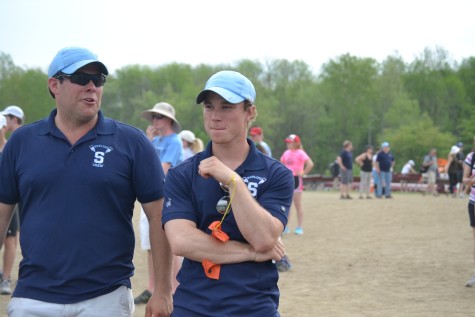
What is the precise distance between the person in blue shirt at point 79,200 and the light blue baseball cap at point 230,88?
658mm

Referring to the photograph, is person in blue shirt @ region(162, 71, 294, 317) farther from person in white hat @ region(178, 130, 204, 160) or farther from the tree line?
the tree line

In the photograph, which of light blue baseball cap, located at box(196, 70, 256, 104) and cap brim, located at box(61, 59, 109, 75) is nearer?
light blue baseball cap, located at box(196, 70, 256, 104)

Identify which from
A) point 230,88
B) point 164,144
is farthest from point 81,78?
point 164,144

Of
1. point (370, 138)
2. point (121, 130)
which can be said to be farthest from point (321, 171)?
point (121, 130)

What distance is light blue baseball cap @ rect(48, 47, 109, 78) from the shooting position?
3977 millimetres

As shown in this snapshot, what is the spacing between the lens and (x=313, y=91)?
88125 mm

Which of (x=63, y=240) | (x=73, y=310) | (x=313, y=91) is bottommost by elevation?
(x=73, y=310)

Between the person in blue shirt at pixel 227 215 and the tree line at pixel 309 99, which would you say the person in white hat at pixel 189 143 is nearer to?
the person in blue shirt at pixel 227 215

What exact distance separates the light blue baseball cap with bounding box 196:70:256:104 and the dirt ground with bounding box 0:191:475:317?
16.3 feet

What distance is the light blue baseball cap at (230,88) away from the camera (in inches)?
140

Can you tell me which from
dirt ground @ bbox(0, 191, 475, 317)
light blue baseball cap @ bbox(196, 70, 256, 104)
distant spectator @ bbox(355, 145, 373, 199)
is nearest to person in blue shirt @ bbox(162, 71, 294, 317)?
light blue baseball cap @ bbox(196, 70, 256, 104)

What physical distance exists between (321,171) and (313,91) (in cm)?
970

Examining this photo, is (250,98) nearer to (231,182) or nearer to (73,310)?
(231,182)

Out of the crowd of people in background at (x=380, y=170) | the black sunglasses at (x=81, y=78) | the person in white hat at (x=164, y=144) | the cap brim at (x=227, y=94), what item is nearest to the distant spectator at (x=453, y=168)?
the crowd of people in background at (x=380, y=170)
